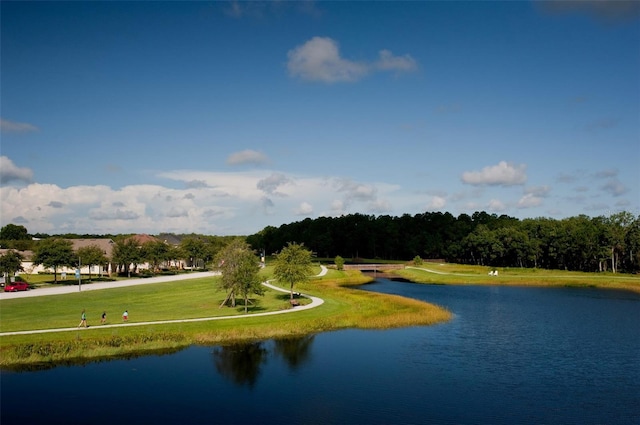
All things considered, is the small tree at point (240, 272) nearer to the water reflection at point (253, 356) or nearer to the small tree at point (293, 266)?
the small tree at point (293, 266)

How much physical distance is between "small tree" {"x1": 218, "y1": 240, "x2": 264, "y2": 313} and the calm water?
1294cm

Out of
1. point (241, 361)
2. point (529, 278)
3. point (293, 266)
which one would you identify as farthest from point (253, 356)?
point (529, 278)

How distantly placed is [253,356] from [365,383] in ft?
34.8

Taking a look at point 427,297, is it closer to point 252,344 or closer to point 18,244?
point 252,344

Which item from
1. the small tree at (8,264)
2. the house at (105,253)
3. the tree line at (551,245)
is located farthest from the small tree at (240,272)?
the tree line at (551,245)

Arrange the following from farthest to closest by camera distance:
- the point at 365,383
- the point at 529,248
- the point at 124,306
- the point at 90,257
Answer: the point at 529,248 < the point at 90,257 < the point at 124,306 < the point at 365,383

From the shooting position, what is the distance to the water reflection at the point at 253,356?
1326 inches

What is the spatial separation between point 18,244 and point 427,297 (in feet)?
488

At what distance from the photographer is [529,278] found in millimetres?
103250

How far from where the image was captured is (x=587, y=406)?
91.5ft

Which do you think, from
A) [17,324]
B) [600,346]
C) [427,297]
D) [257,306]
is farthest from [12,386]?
[427,297]

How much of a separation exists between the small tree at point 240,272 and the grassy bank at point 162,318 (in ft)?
7.88

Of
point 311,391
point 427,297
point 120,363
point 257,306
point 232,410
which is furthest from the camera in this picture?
point 427,297

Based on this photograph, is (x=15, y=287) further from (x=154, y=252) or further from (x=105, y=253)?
(x=154, y=252)
